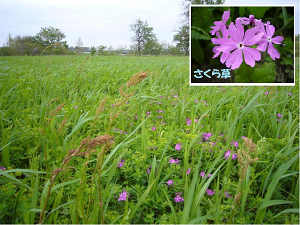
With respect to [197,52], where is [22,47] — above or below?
above

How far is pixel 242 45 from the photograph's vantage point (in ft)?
4.94

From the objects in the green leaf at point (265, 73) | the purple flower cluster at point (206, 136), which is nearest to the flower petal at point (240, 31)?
the green leaf at point (265, 73)

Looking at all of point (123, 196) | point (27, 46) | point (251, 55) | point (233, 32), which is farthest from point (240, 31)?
point (27, 46)

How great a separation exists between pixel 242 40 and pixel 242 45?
3cm

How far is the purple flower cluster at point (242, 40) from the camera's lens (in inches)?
58.1

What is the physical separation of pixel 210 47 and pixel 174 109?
59 centimetres

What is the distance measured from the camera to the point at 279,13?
72.3 inches

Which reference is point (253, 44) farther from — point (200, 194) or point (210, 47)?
point (200, 194)

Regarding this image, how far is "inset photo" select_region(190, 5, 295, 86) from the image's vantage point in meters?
1.54

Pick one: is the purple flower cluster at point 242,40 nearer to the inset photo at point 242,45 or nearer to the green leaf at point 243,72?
the inset photo at point 242,45

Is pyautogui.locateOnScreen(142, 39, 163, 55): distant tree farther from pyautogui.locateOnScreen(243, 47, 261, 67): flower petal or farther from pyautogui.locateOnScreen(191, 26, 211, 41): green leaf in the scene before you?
pyautogui.locateOnScreen(243, 47, 261, 67): flower petal

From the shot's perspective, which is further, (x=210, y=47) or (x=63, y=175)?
(x=210, y=47)

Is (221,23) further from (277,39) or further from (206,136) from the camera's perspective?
(206,136)

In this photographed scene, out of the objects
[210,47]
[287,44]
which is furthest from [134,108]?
[287,44]
